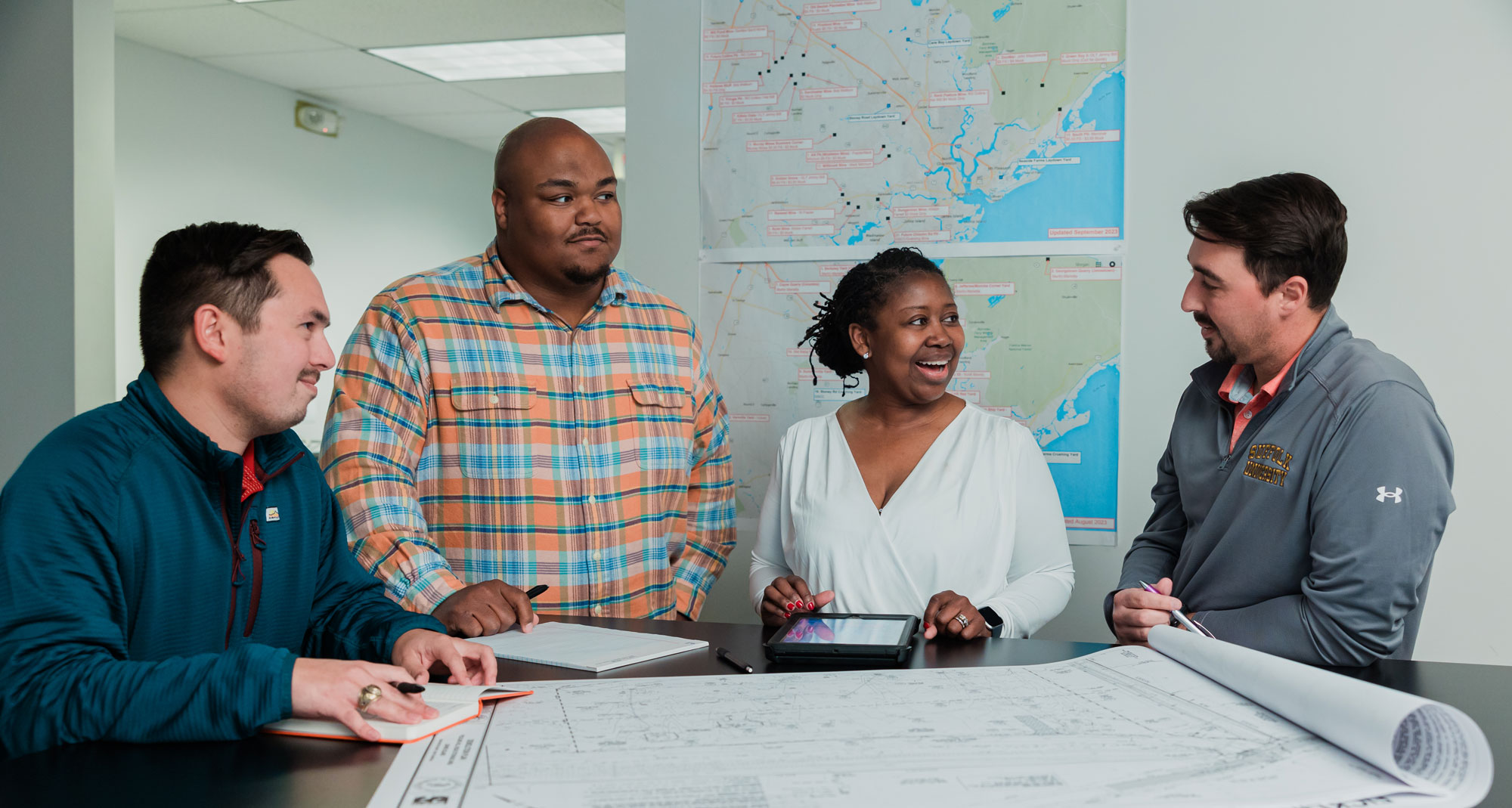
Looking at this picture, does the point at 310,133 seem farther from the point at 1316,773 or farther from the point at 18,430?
the point at 1316,773

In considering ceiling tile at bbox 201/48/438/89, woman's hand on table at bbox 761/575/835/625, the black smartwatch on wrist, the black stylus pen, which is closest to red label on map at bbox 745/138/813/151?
woman's hand on table at bbox 761/575/835/625

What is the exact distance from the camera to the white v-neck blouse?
83.0 inches

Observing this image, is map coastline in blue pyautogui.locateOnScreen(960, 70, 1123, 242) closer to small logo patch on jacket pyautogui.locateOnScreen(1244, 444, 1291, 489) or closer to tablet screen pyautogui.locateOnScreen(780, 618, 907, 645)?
small logo patch on jacket pyautogui.locateOnScreen(1244, 444, 1291, 489)

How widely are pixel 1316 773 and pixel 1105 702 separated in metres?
0.27

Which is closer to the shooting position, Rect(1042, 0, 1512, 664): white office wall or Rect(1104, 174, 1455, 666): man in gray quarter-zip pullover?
Rect(1104, 174, 1455, 666): man in gray quarter-zip pullover

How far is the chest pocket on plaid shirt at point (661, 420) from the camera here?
2.36 m

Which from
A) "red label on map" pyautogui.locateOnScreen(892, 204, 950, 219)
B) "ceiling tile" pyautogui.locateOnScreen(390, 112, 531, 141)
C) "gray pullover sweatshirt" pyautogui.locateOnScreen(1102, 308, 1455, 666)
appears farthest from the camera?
"ceiling tile" pyautogui.locateOnScreen(390, 112, 531, 141)

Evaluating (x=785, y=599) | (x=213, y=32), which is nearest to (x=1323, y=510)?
(x=785, y=599)

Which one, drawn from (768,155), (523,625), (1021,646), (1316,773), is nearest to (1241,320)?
(1021,646)

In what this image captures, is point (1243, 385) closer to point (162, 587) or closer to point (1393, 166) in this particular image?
point (1393, 166)

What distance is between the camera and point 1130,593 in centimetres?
165

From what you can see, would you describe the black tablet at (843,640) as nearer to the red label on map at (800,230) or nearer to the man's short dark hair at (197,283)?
the man's short dark hair at (197,283)

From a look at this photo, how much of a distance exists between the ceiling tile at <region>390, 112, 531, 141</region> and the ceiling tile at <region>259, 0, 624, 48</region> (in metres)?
1.85

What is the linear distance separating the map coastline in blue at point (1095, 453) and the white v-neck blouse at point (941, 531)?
68cm
